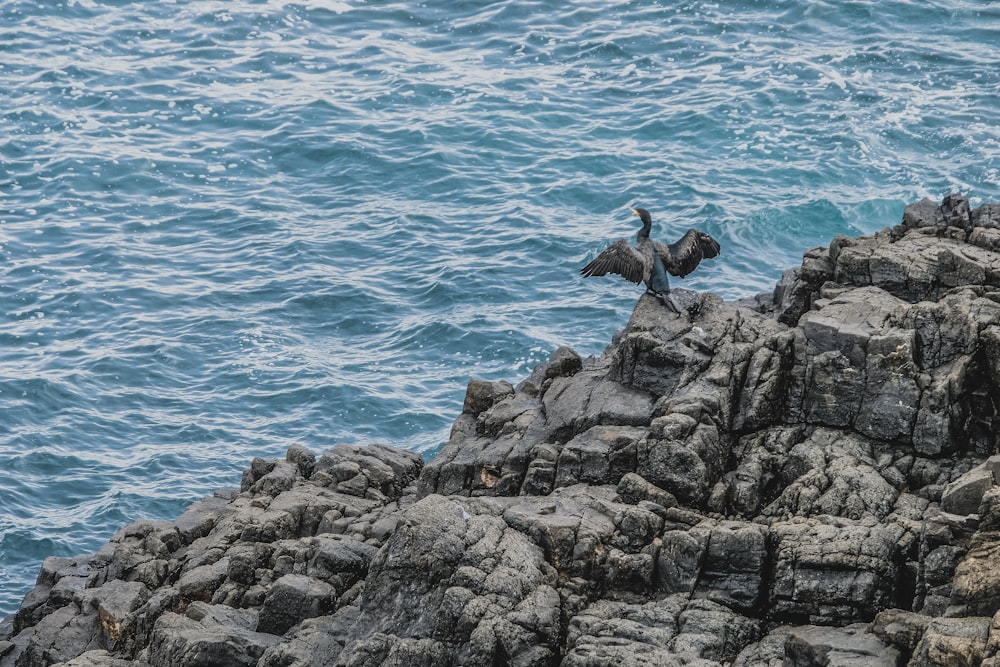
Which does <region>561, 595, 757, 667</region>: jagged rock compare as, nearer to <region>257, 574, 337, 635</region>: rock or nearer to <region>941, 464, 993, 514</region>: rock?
<region>941, 464, 993, 514</region>: rock

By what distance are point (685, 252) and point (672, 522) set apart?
753 centimetres

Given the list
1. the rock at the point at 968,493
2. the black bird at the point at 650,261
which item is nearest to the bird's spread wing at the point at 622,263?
the black bird at the point at 650,261

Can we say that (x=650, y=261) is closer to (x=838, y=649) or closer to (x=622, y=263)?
(x=622, y=263)

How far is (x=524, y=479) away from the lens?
22922 millimetres

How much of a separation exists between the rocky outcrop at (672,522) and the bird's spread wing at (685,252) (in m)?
1.16

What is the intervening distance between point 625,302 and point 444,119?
17696 mm

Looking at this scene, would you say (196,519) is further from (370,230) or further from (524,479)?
(370,230)

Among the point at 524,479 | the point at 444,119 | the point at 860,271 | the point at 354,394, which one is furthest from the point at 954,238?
the point at 444,119

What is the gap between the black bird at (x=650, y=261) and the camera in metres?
24.8

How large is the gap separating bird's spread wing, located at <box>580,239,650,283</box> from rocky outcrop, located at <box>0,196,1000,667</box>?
639mm

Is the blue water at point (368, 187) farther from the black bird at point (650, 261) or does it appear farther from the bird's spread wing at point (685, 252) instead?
the bird's spread wing at point (685, 252)

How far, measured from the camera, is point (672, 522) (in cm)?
2031

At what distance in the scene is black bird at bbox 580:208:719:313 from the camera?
81.5 ft

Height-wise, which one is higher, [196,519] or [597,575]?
[597,575]
